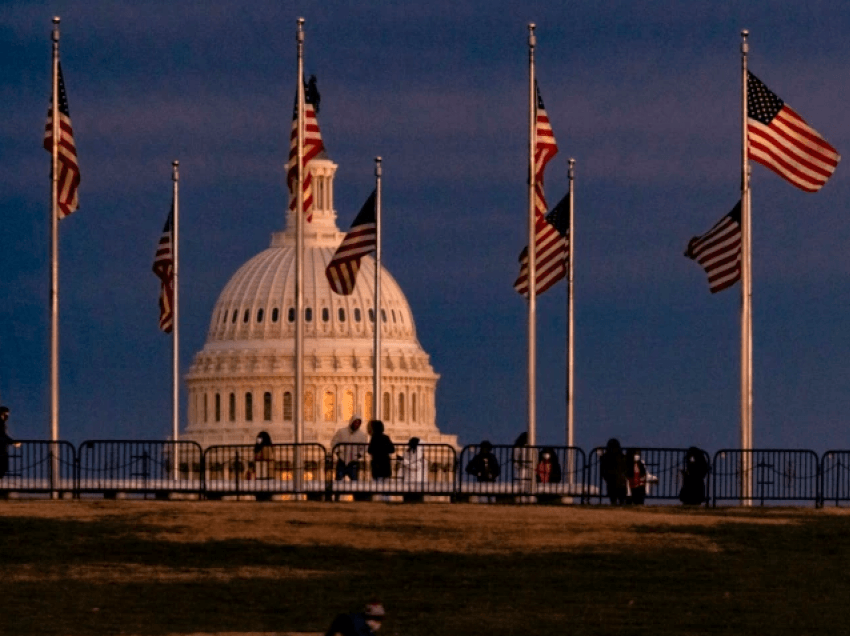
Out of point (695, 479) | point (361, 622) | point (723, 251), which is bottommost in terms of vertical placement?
point (361, 622)

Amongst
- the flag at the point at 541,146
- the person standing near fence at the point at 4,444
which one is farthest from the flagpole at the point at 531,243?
the person standing near fence at the point at 4,444

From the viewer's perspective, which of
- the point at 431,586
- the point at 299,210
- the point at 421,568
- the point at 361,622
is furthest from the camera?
the point at 299,210

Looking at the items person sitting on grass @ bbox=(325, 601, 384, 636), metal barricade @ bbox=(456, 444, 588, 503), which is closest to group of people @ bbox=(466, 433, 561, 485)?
metal barricade @ bbox=(456, 444, 588, 503)

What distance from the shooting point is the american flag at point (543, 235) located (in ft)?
221

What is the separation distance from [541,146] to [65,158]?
1035 centimetres

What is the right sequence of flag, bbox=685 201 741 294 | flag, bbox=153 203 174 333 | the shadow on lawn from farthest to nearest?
flag, bbox=153 203 174 333
flag, bbox=685 201 741 294
the shadow on lawn

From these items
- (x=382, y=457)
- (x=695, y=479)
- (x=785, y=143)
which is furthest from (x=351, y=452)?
(x=785, y=143)

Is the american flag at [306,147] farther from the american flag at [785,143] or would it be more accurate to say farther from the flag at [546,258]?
the american flag at [785,143]

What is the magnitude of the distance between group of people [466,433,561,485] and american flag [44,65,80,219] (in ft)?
33.0

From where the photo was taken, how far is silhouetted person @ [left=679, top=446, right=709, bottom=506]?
61281mm

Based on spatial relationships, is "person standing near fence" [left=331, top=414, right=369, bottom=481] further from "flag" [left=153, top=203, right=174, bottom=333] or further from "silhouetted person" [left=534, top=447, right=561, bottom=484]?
"flag" [left=153, top=203, right=174, bottom=333]

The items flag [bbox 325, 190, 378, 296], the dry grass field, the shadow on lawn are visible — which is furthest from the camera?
flag [bbox 325, 190, 378, 296]

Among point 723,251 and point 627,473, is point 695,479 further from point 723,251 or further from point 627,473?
point 723,251

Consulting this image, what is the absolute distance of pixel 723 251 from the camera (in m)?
65.9
